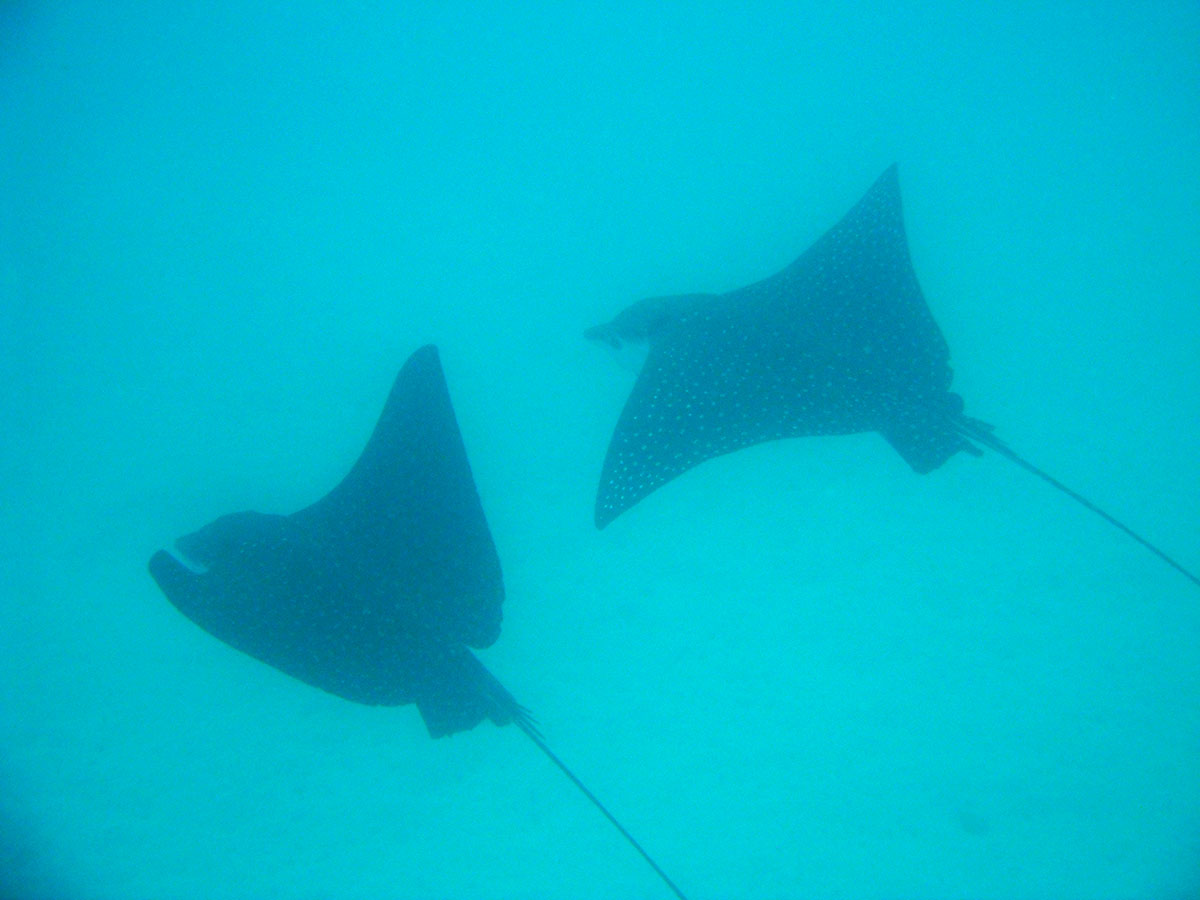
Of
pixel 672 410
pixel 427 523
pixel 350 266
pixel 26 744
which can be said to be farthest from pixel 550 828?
pixel 350 266

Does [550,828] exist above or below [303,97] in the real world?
below

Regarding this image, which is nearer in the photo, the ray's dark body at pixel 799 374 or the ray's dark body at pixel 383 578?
the ray's dark body at pixel 383 578

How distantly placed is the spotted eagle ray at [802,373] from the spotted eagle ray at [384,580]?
57cm

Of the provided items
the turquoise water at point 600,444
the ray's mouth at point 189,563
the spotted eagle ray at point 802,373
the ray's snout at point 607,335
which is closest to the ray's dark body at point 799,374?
the spotted eagle ray at point 802,373

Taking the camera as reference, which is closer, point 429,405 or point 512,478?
point 429,405

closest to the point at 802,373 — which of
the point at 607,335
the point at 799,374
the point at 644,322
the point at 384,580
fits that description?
the point at 799,374

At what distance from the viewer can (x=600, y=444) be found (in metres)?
3.55

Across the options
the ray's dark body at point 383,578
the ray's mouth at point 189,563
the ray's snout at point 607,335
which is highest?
the ray's mouth at point 189,563

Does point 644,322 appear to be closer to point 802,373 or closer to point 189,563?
point 802,373

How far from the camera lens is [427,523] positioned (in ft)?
7.57

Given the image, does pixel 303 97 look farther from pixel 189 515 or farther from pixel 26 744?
pixel 26 744

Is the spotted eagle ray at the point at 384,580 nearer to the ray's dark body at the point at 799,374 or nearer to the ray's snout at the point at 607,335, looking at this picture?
the ray's dark body at the point at 799,374

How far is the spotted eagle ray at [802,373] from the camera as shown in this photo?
241cm

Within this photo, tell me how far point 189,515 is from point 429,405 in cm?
218
